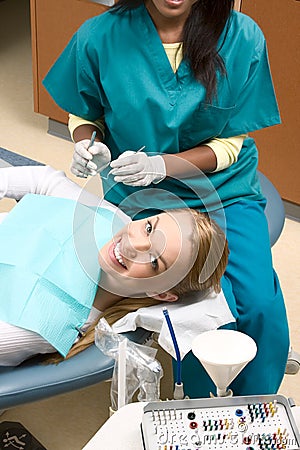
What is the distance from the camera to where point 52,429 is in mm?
2104

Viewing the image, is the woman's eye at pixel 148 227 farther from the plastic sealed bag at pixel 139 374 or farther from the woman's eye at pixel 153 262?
the plastic sealed bag at pixel 139 374

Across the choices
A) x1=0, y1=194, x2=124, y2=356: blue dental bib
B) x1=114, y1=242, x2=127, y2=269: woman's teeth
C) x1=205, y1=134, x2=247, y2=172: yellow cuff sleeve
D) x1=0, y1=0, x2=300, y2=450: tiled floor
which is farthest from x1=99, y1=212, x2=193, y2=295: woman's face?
x1=0, y1=0, x2=300, y2=450: tiled floor

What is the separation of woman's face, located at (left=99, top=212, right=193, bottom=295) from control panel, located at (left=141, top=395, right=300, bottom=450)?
1.49 ft

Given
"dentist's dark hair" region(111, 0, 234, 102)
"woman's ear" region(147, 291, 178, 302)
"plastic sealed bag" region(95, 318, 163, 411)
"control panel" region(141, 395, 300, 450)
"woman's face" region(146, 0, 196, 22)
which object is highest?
"woman's face" region(146, 0, 196, 22)

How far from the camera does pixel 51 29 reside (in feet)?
10.2

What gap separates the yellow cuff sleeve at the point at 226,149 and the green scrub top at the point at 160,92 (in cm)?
2

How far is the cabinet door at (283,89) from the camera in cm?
257

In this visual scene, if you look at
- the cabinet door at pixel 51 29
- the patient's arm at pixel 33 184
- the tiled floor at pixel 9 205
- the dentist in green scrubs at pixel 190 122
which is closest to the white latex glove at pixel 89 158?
the dentist in green scrubs at pixel 190 122

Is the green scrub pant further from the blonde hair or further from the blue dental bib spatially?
the blue dental bib

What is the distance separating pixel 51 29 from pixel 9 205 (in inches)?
28.0


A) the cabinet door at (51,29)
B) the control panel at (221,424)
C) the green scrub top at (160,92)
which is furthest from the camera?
the cabinet door at (51,29)

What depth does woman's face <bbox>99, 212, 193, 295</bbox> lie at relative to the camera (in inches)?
64.4

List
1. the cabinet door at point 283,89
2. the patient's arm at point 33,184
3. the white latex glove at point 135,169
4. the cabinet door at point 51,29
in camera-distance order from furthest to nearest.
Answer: the cabinet door at point 51,29
the cabinet door at point 283,89
the patient's arm at point 33,184
the white latex glove at point 135,169

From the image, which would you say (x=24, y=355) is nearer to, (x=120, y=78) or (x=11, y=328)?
(x=11, y=328)
